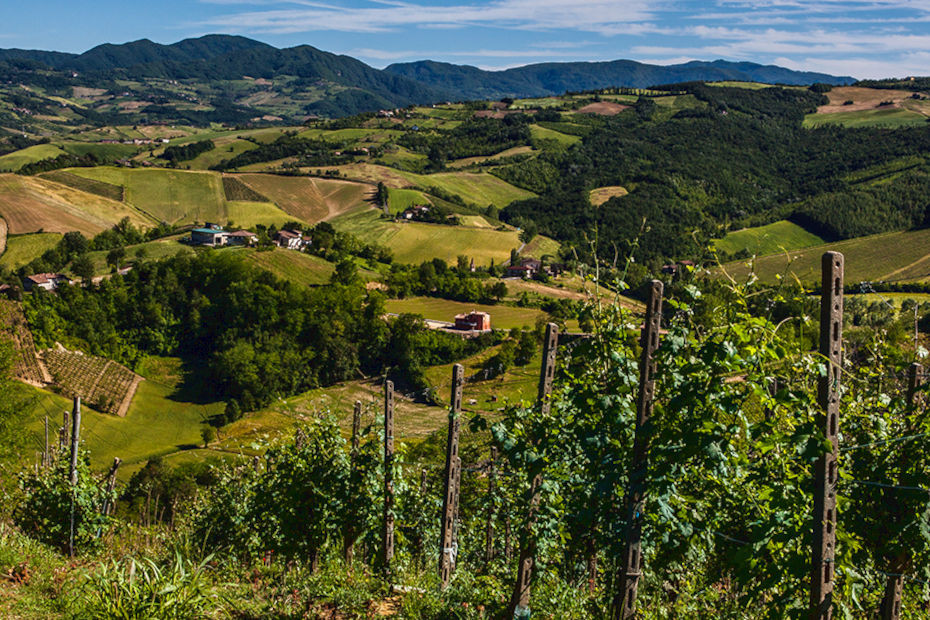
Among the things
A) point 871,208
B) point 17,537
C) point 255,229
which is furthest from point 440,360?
point 871,208

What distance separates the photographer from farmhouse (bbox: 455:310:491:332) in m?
79.1

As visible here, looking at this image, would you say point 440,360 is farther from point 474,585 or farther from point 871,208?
point 871,208

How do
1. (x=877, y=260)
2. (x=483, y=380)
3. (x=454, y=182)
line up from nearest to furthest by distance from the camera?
(x=483, y=380) → (x=877, y=260) → (x=454, y=182)

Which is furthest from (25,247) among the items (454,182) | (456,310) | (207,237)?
(454,182)

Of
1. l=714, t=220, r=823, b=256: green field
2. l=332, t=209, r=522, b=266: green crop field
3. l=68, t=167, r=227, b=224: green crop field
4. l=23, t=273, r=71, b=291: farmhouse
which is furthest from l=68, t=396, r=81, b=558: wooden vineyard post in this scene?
l=68, t=167, r=227, b=224: green crop field

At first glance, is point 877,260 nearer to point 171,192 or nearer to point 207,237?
point 207,237

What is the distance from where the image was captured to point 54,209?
358ft

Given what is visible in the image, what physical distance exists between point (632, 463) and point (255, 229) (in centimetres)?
11699

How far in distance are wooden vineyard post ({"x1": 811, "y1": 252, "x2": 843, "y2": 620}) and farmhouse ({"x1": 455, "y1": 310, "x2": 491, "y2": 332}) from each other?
7373 cm

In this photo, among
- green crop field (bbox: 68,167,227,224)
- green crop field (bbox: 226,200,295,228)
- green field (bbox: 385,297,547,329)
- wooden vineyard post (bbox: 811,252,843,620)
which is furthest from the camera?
green crop field (bbox: 68,167,227,224)

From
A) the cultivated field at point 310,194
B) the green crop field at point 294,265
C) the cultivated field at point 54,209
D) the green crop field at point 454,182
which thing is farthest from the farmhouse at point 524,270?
the cultivated field at point 54,209

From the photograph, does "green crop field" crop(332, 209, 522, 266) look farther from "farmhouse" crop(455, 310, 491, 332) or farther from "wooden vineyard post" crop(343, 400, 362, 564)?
"wooden vineyard post" crop(343, 400, 362, 564)

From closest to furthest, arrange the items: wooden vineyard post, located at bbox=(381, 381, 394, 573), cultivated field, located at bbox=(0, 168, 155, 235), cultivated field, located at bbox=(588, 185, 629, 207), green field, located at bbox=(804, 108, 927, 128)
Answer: wooden vineyard post, located at bbox=(381, 381, 394, 573) → cultivated field, located at bbox=(0, 168, 155, 235) → cultivated field, located at bbox=(588, 185, 629, 207) → green field, located at bbox=(804, 108, 927, 128)

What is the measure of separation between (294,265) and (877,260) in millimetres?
88995
